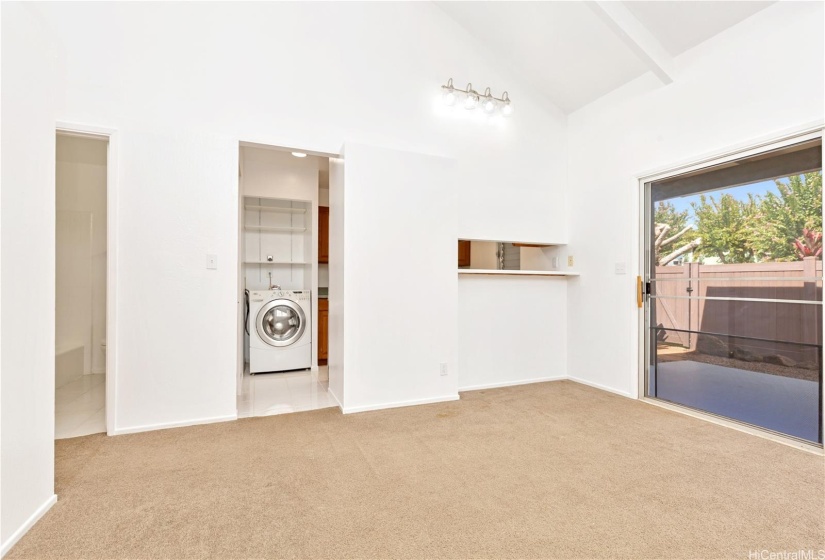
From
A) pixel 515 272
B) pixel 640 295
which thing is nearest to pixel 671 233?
pixel 640 295

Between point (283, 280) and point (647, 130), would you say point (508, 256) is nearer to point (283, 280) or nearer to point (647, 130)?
point (647, 130)

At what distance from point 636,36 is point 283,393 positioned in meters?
4.22

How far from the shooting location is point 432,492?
194 cm

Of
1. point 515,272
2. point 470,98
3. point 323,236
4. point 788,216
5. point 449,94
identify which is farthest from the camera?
point 323,236

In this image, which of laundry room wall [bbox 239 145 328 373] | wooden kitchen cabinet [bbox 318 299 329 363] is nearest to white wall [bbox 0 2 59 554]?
laundry room wall [bbox 239 145 328 373]

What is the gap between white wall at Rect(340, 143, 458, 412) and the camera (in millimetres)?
3193

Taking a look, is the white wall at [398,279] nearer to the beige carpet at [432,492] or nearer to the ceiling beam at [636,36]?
the beige carpet at [432,492]

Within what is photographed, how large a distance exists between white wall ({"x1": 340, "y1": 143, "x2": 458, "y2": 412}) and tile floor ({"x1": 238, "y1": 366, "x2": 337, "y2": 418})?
0.49m

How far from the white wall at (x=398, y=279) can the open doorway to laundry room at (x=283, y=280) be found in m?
0.37

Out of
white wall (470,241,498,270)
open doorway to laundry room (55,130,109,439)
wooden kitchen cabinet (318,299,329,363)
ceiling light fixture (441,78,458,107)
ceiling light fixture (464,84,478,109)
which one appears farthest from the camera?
wooden kitchen cabinet (318,299,329,363)

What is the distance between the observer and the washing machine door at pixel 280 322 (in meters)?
4.54

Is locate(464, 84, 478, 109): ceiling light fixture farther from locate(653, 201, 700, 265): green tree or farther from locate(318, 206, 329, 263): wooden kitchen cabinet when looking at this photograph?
locate(318, 206, 329, 263): wooden kitchen cabinet

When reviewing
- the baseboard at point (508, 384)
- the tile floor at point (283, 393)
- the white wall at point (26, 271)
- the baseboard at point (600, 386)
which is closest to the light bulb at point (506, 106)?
the baseboard at point (508, 384)

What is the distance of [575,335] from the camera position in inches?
167
